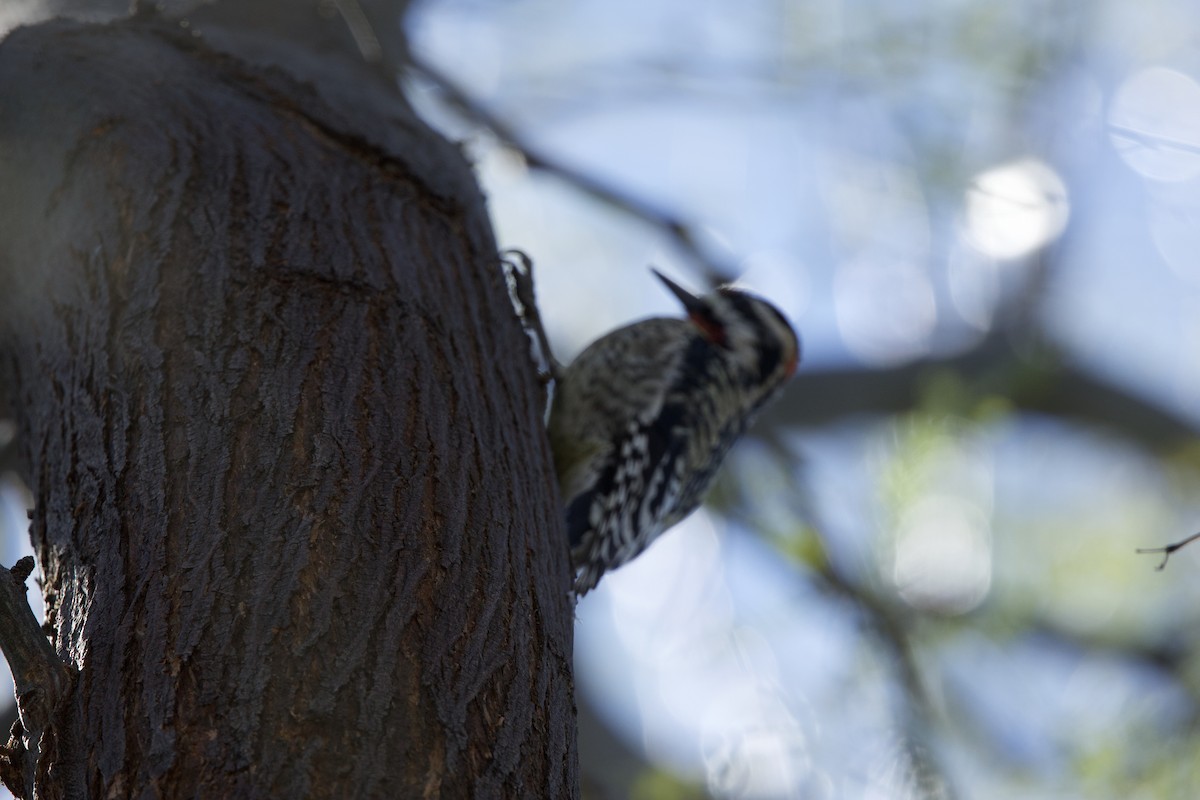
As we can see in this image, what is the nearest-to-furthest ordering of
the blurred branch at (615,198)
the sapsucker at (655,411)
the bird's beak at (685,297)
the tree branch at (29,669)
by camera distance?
the tree branch at (29,669) < the sapsucker at (655,411) < the blurred branch at (615,198) < the bird's beak at (685,297)

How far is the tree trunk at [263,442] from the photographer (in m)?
1.24

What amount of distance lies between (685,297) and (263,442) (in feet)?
7.57

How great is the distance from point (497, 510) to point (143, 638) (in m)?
0.49

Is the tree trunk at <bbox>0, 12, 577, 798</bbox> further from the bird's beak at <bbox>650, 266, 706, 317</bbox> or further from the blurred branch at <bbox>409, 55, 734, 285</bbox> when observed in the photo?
the bird's beak at <bbox>650, 266, 706, 317</bbox>

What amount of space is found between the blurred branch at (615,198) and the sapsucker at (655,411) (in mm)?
147

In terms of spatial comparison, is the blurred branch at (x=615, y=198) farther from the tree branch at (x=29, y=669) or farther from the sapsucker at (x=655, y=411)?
the tree branch at (x=29, y=669)

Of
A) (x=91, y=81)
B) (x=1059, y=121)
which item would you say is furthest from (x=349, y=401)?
(x=1059, y=121)

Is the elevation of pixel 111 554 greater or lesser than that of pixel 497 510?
greater

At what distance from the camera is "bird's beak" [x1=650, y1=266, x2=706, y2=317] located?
362 centimetres

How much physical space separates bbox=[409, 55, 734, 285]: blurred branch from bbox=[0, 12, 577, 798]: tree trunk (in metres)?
1.13

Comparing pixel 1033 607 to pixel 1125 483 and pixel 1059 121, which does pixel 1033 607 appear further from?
pixel 1059 121

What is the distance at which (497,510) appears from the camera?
1.58 meters

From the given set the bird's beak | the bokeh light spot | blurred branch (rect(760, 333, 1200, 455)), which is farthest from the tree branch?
the bokeh light spot

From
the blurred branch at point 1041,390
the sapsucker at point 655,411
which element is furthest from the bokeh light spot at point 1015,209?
the sapsucker at point 655,411
